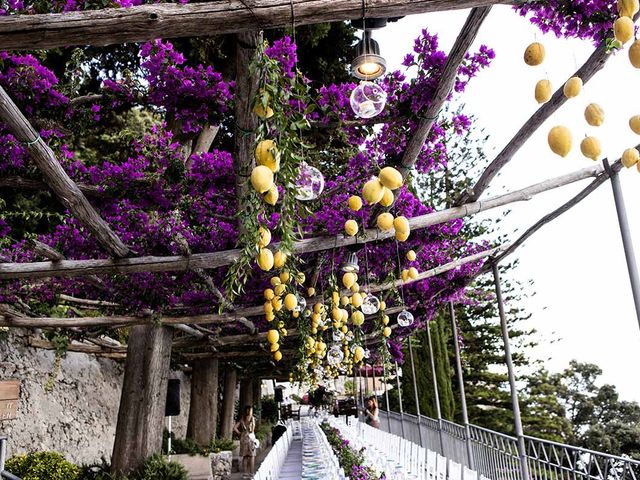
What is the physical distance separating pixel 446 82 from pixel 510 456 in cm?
514

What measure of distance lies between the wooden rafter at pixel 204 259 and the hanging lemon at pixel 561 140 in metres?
2.80

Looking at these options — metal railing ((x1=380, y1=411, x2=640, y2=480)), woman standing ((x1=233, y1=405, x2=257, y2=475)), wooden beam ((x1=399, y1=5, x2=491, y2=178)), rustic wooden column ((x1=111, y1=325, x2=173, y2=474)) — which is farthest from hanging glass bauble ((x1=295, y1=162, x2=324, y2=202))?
woman standing ((x1=233, y1=405, x2=257, y2=475))

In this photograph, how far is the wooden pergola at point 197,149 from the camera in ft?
5.36

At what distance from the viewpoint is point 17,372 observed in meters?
7.65

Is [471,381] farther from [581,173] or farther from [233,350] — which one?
[581,173]

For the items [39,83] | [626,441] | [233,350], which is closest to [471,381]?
[626,441]

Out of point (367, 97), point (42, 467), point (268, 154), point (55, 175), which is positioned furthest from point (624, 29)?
point (42, 467)

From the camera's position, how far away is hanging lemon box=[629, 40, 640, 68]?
3.26ft

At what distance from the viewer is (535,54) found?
111 cm

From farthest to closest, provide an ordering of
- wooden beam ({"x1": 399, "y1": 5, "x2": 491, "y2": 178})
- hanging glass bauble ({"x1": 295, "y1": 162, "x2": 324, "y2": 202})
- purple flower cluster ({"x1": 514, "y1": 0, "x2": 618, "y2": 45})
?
wooden beam ({"x1": 399, "y1": 5, "x2": 491, "y2": 178}) < purple flower cluster ({"x1": 514, "y1": 0, "x2": 618, "y2": 45}) < hanging glass bauble ({"x1": 295, "y1": 162, "x2": 324, "y2": 202})

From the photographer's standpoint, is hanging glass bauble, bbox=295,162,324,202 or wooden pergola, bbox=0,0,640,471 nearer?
wooden pergola, bbox=0,0,640,471

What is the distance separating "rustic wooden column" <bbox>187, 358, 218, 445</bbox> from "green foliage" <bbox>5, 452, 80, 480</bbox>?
455cm

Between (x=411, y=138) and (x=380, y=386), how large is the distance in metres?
26.5

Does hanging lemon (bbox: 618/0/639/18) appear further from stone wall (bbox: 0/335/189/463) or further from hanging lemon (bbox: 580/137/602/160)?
stone wall (bbox: 0/335/189/463)
